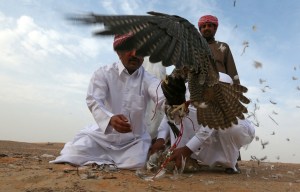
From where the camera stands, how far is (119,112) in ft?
16.7

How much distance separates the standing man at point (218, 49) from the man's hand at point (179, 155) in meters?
1.57

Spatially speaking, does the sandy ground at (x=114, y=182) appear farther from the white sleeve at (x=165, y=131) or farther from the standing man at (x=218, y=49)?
the standing man at (x=218, y=49)

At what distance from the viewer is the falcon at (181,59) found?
276 cm

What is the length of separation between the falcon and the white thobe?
83 centimetres

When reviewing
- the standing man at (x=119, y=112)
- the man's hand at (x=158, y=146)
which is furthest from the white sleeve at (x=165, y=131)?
the standing man at (x=119, y=112)

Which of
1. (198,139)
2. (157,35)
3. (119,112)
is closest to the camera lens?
(157,35)

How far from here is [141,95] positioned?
509 centimetres

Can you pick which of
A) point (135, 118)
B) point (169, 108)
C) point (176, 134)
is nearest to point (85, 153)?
point (135, 118)

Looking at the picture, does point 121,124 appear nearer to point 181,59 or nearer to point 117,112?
point 117,112

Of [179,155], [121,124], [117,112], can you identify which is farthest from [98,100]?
[179,155]

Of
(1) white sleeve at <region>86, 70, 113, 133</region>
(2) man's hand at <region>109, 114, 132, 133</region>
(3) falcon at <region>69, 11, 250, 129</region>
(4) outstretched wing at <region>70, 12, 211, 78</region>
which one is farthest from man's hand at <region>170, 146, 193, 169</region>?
(4) outstretched wing at <region>70, 12, 211, 78</region>

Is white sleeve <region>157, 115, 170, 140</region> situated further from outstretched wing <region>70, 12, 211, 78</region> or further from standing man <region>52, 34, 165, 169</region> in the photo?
outstretched wing <region>70, 12, 211, 78</region>

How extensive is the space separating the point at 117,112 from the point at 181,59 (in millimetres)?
2252

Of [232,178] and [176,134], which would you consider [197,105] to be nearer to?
[176,134]
